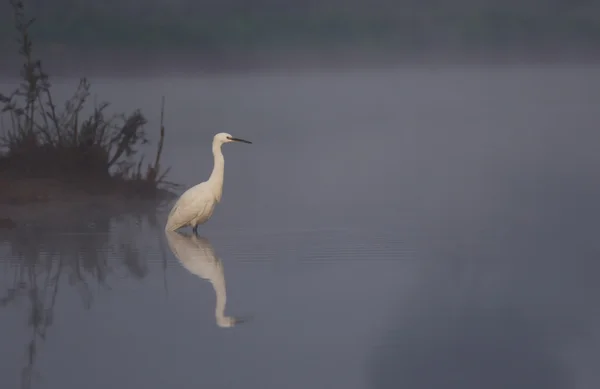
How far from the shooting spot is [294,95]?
93.5ft

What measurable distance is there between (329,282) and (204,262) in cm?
95

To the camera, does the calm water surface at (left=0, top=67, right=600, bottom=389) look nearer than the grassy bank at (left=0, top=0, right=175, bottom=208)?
Yes

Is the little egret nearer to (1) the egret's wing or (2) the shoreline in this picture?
(1) the egret's wing

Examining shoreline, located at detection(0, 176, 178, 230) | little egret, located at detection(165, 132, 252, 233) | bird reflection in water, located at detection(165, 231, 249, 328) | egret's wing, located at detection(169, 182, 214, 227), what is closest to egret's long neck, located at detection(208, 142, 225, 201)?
little egret, located at detection(165, 132, 252, 233)

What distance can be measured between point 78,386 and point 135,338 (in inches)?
29.7

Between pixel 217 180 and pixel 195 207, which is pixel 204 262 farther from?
pixel 217 180

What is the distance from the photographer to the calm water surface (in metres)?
5.59

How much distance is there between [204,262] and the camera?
8.00 metres

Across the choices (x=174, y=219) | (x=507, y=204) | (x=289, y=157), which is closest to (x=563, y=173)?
(x=507, y=204)

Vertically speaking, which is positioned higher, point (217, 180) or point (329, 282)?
point (217, 180)

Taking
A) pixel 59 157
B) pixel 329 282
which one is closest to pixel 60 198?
pixel 59 157

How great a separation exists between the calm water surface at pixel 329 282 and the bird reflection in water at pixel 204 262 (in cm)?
2

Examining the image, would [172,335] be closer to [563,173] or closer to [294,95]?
[563,173]

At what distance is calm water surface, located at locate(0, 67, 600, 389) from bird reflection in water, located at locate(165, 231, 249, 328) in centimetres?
2
